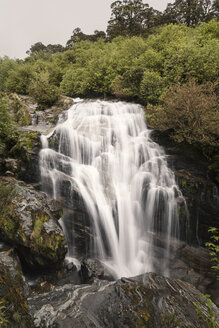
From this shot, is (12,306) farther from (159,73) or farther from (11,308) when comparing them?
(159,73)

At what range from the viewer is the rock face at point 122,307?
3.54 metres

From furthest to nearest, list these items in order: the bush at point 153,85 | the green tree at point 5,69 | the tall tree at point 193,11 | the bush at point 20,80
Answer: the tall tree at point 193,11 → the green tree at point 5,69 → the bush at point 20,80 → the bush at point 153,85

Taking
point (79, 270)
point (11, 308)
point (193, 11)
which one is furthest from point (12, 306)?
point (193, 11)

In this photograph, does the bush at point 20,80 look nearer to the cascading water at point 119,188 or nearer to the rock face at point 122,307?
the cascading water at point 119,188

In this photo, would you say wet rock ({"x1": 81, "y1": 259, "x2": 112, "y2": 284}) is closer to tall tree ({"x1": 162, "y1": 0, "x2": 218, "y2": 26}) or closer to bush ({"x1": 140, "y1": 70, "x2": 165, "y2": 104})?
bush ({"x1": 140, "y1": 70, "x2": 165, "y2": 104})

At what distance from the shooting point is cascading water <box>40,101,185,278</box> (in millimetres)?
7309

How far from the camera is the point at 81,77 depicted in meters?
16.9

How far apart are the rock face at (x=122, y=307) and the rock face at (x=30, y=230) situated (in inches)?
46.1

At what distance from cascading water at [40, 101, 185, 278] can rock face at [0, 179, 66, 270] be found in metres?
1.72

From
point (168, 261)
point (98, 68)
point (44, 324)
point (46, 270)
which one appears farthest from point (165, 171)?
point (98, 68)

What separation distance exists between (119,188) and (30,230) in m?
4.17

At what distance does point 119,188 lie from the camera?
8.26m

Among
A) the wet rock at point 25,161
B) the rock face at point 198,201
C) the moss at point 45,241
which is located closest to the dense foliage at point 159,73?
the rock face at point 198,201

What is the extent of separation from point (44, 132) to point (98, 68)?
28.6 feet
